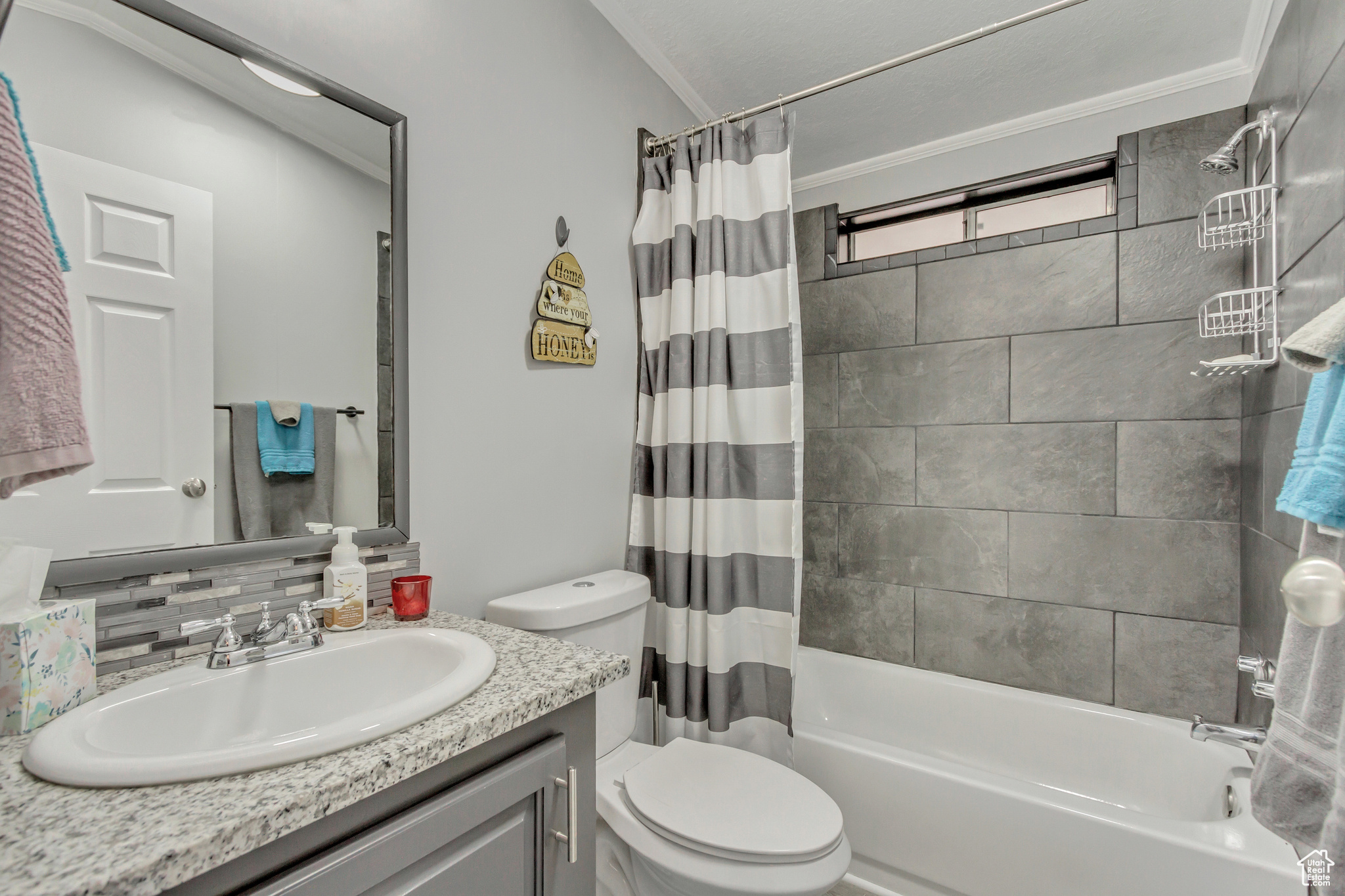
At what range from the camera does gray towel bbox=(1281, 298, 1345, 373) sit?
23.8 inches

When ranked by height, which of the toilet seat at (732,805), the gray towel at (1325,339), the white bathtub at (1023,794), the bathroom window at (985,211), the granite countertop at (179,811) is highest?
the bathroom window at (985,211)

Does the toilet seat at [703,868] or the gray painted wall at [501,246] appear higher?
the gray painted wall at [501,246]

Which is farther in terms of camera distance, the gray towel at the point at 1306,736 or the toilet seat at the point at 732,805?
the toilet seat at the point at 732,805

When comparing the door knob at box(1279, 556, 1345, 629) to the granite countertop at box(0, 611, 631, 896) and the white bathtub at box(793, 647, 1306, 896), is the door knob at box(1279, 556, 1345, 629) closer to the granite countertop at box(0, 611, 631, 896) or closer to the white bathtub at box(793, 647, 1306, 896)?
the granite countertop at box(0, 611, 631, 896)

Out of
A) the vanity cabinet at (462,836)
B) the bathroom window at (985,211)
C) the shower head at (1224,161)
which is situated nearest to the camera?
the vanity cabinet at (462,836)

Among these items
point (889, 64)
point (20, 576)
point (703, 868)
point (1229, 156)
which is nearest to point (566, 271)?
point (889, 64)

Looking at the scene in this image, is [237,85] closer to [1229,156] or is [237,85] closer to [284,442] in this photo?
[284,442]

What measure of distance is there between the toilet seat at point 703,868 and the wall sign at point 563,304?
3.97 feet

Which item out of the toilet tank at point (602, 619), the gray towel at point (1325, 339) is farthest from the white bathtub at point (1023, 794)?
the gray towel at point (1325, 339)

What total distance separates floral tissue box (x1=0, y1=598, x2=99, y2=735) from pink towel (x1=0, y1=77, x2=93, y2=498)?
194 millimetres

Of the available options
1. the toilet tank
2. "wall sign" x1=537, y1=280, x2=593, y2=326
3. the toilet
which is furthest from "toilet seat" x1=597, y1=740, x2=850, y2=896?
"wall sign" x1=537, y1=280, x2=593, y2=326

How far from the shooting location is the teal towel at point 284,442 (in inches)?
39.8

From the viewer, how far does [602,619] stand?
58.2 inches

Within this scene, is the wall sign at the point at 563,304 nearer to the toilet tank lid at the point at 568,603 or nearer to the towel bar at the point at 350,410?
the towel bar at the point at 350,410
